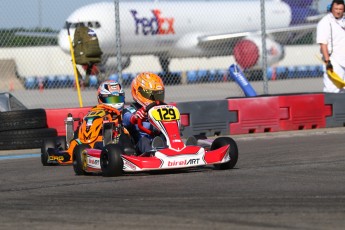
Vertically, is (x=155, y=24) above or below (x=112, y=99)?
above

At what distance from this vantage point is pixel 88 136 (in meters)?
9.52

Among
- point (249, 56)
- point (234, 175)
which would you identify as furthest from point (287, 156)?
point (249, 56)

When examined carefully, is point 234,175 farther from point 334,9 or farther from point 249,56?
point 249,56

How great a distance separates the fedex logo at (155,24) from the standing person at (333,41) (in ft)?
49.6

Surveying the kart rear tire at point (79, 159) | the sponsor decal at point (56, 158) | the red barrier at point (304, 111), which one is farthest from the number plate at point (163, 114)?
the red barrier at point (304, 111)

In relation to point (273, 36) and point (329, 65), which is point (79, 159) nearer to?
point (329, 65)

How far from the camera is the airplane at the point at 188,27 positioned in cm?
2869

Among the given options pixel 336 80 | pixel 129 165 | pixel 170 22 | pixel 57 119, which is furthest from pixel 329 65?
pixel 170 22

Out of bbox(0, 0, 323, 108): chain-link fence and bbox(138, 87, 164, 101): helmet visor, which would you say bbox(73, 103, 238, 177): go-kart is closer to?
bbox(138, 87, 164, 101): helmet visor

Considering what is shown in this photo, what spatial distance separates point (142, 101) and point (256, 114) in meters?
5.03

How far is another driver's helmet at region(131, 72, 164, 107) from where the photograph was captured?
9.04 meters

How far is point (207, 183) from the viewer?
7621 millimetres

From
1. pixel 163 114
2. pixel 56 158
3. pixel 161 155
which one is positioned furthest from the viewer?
pixel 56 158

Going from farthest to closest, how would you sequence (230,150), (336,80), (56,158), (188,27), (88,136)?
(188,27) < (336,80) < (56,158) < (88,136) < (230,150)
